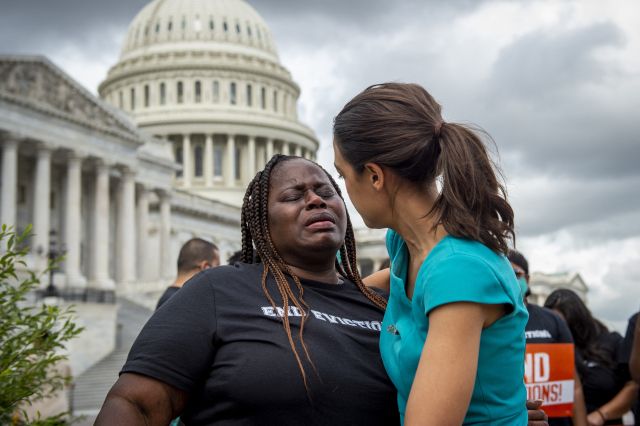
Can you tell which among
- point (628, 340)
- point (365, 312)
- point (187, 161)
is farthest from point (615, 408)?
point (187, 161)

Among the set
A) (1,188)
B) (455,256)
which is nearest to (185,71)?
(1,188)

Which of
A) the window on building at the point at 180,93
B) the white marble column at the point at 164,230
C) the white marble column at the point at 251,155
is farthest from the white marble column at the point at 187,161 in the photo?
the white marble column at the point at 164,230

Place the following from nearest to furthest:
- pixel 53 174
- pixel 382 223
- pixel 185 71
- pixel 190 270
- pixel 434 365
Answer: pixel 434 365 < pixel 382 223 < pixel 190 270 < pixel 53 174 < pixel 185 71

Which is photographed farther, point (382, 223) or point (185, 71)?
point (185, 71)

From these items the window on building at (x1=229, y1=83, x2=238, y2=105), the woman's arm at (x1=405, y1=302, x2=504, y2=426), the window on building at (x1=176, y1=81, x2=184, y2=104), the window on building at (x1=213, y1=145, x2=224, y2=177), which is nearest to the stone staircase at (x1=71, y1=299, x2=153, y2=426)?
the woman's arm at (x1=405, y1=302, x2=504, y2=426)

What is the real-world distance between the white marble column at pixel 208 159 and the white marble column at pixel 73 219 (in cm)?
4003

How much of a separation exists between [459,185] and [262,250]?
1.17 meters

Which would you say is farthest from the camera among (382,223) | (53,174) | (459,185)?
(53,174)

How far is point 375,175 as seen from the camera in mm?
3512

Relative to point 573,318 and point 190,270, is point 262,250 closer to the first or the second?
point 190,270

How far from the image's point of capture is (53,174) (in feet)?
165

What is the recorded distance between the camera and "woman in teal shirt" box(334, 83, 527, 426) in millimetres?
3078

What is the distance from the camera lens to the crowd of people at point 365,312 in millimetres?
3131

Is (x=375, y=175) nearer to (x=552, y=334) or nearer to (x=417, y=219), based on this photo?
(x=417, y=219)
